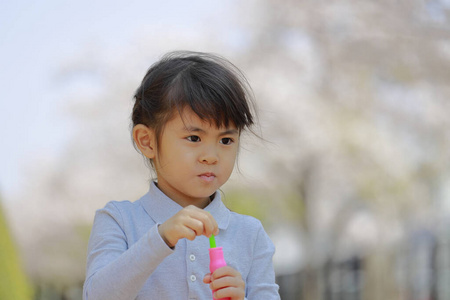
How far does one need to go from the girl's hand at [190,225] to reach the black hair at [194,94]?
0.30 meters

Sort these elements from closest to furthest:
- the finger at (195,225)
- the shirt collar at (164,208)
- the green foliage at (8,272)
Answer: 1. the finger at (195,225)
2. the shirt collar at (164,208)
3. the green foliage at (8,272)

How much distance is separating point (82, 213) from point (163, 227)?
1121 cm

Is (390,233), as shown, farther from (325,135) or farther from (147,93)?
(147,93)

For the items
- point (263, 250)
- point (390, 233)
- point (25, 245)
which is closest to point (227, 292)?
point (263, 250)

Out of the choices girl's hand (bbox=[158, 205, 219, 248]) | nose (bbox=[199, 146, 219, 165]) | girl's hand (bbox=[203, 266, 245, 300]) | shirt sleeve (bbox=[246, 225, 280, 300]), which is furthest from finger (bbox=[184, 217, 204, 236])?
shirt sleeve (bbox=[246, 225, 280, 300])

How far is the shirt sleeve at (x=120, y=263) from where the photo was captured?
133cm

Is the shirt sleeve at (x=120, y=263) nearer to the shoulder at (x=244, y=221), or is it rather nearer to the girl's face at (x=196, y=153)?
the girl's face at (x=196, y=153)

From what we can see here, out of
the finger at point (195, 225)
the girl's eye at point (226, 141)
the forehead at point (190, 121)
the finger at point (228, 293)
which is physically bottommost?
the finger at point (228, 293)

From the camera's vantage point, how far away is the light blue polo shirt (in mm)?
1355

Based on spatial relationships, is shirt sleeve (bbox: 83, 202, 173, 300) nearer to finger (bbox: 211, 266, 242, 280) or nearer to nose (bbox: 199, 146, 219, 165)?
finger (bbox: 211, 266, 242, 280)

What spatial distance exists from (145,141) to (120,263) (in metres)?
0.40

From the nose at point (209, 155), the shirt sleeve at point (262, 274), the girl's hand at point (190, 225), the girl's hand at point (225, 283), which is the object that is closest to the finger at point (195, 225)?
the girl's hand at point (190, 225)

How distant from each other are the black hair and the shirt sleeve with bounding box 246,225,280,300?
310 millimetres

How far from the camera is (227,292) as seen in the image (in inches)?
52.6
